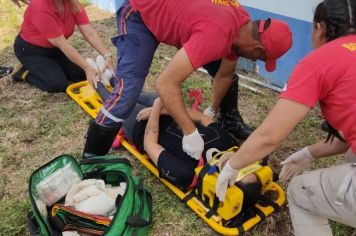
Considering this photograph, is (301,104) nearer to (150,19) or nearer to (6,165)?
(150,19)

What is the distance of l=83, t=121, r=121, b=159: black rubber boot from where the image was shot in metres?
2.88

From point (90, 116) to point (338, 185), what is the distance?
2628 mm

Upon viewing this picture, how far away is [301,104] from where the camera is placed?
1.67 meters

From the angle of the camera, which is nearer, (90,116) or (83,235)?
(83,235)

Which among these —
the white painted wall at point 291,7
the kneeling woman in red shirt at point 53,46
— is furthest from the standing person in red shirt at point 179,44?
the white painted wall at point 291,7

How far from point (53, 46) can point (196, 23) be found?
248 centimetres

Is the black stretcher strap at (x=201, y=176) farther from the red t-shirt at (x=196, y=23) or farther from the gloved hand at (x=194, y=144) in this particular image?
the red t-shirt at (x=196, y=23)

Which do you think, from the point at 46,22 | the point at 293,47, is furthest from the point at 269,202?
the point at 46,22

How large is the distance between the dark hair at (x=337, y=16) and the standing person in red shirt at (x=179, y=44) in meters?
0.64

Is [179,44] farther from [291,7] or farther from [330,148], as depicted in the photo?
[291,7]

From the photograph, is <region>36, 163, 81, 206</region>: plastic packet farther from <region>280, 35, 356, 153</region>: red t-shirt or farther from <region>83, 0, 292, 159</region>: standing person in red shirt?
<region>280, 35, 356, 153</region>: red t-shirt

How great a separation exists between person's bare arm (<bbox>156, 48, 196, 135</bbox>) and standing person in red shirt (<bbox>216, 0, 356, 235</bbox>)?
566 mm

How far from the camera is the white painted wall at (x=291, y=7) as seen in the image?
3.87 metres

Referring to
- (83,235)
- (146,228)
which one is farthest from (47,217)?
(146,228)
